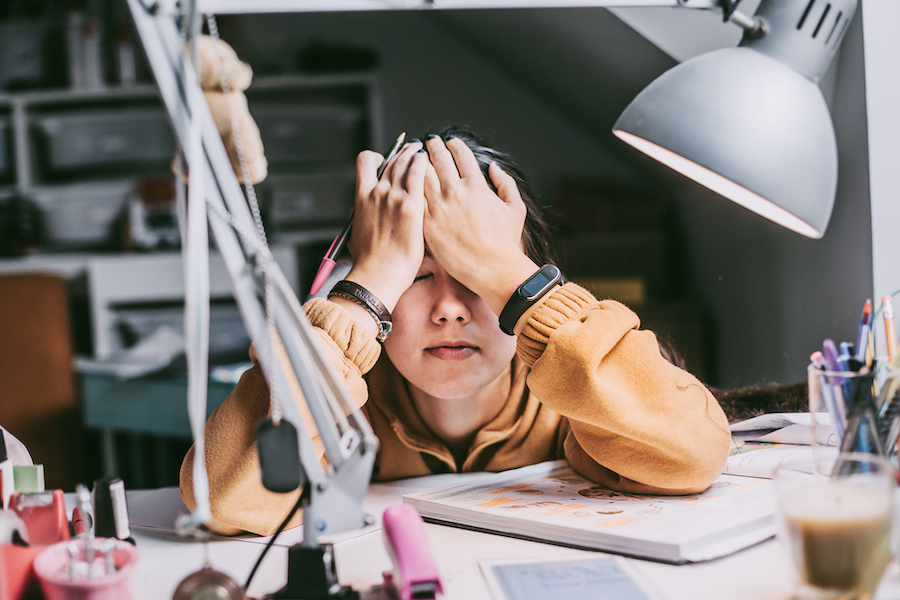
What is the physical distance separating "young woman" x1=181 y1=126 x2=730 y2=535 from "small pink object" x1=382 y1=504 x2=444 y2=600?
0.20 metres

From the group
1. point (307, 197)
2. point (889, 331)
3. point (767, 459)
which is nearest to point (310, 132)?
point (307, 197)

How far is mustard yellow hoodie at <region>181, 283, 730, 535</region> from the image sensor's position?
2.21ft

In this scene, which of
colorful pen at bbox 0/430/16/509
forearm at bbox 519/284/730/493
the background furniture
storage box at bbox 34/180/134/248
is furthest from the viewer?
storage box at bbox 34/180/134/248

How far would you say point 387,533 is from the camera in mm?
513

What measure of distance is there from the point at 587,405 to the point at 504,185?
31 cm

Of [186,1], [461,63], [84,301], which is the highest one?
[461,63]

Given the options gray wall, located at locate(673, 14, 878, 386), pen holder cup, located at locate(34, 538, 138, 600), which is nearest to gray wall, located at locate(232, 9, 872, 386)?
gray wall, located at locate(673, 14, 878, 386)

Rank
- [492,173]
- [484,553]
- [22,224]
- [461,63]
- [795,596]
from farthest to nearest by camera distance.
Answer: [461,63] → [22,224] → [492,173] → [484,553] → [795,596]

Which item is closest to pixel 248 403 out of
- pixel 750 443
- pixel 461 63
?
pixel 750 443

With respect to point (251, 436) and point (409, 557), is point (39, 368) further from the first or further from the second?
point (409, 557)

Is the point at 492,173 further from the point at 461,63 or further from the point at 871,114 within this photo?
the point at 461,63

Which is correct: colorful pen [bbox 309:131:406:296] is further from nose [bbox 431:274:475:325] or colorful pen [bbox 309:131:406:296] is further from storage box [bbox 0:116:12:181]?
storage box [bbox 0:116:12:181]

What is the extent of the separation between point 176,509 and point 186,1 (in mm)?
539

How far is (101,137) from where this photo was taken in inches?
96.9
